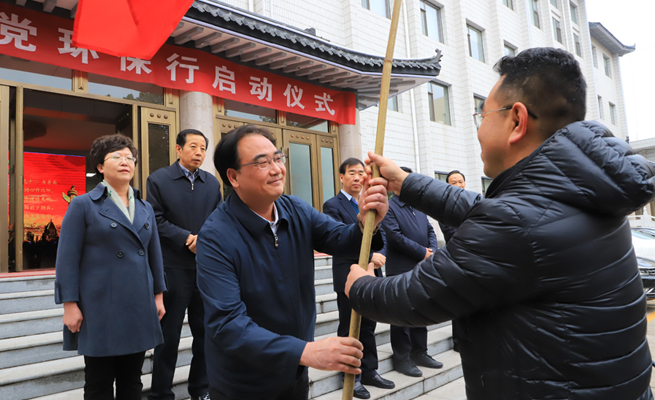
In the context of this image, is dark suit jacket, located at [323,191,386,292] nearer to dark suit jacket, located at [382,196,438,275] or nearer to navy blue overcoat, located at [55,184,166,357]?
dark suit jacket, located at [382,196,438,275]

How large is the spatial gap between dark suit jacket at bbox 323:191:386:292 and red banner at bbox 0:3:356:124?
371cm

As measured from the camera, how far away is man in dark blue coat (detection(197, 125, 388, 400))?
1.47m

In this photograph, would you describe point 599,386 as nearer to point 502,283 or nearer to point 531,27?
point 502,283

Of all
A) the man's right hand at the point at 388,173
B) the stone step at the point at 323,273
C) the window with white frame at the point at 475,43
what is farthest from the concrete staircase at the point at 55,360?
the window with white frame at the point at 475,43

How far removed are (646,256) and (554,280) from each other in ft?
36.9

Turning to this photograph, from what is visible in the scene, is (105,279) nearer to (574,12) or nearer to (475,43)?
(475,43)

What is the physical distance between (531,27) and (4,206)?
1839 centimetres

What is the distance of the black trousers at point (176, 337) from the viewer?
306 cm

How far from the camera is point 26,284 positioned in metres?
4.48

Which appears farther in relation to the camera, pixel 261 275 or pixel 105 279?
pixel 105 279

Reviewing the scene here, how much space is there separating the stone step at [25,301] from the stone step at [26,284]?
118 millimetres

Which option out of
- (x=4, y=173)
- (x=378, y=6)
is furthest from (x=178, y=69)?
(x=378, y=6)

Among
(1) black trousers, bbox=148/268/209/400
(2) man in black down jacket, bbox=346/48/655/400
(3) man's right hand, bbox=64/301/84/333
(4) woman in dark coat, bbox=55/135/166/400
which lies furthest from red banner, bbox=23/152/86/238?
(2) man in black down jacket, bbox=346/48/655/400

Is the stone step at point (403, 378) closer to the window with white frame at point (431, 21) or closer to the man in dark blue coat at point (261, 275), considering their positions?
the man in dark blue coat at point (261, 275)
